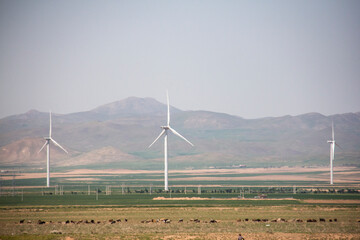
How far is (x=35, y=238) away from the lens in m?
61.1

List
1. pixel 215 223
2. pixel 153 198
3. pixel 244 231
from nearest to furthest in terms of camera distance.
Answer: pixel 244 231
pixel 215 223
pixel 153 198

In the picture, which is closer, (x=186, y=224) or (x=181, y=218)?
(x=186, y=224)

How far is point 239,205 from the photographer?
100 metres

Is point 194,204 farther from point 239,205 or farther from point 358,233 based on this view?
point 358,233

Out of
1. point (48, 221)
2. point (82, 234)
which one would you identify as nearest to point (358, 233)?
point (82, 234)

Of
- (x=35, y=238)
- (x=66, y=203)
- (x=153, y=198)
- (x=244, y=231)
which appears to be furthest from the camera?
(x=153, y=198)

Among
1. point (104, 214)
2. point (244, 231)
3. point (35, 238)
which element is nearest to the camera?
point (35, 238)

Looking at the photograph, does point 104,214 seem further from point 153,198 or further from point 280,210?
point 153,198

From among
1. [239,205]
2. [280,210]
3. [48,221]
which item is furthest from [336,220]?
[48,221]

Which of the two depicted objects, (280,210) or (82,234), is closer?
(82,234)

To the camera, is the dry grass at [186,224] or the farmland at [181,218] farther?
the farmland at [181,218]

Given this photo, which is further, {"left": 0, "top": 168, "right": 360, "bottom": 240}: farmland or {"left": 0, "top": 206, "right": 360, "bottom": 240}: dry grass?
{"left": 0, "top": 168, "right": 360, "bottom": 240}: farmland

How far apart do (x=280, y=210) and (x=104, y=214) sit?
24.2 meters

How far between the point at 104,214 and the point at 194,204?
20.5 meters
